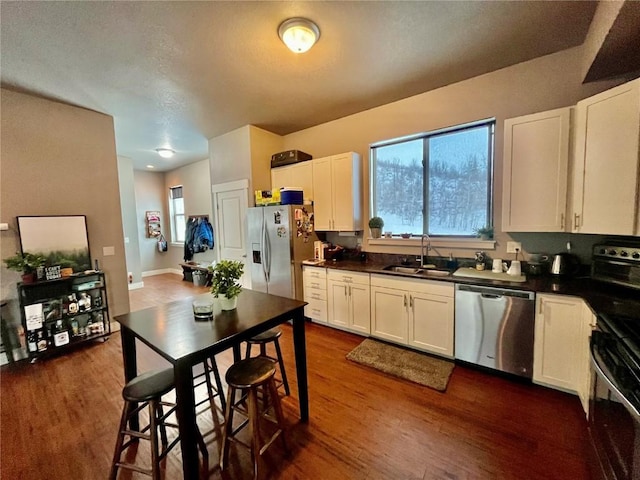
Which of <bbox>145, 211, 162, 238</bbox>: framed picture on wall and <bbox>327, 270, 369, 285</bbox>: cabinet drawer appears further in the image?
<bbox>145, 211, 162, 238</bbox>: framed picture on wall

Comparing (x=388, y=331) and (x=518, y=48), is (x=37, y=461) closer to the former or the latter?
(x=388, y=331)

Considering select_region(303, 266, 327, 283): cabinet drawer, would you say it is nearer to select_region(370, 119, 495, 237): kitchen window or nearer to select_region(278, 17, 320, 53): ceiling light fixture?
select_region(370, 119, 495, 237): kitchen window

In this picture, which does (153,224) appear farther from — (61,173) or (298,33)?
(298,33)

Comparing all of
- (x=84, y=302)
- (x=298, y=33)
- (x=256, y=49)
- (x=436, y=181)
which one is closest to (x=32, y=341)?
(x=84, y=302)

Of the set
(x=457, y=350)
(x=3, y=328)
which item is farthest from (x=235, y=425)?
(x=3, y=328)

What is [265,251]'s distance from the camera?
3.80 metres

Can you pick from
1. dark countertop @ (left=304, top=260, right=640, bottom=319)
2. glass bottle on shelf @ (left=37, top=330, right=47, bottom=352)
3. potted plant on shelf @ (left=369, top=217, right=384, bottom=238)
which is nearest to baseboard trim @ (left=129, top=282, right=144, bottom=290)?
glass bottle on shelf @ (left=37, top=330, right=47, bottom=352)

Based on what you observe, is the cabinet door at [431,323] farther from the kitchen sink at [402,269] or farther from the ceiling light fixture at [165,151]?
the ceiling light fixture at [165,151]

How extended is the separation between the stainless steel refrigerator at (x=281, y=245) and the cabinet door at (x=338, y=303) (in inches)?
19.7

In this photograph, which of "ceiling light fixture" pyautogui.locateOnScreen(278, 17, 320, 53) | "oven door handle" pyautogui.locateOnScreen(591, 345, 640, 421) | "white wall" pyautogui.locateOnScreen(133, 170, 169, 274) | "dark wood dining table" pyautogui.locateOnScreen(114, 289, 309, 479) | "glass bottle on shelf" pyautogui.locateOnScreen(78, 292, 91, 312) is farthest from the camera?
"white wall" pyautogui.locateOnScreen(133, 170, 169, 274)

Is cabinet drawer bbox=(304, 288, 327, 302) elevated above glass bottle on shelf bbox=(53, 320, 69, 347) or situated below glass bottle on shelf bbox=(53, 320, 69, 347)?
above

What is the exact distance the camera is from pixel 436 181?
3189 millimetres

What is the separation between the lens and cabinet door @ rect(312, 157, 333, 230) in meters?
3.66

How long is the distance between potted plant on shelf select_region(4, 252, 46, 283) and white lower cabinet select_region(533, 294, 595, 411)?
5.00 metres
